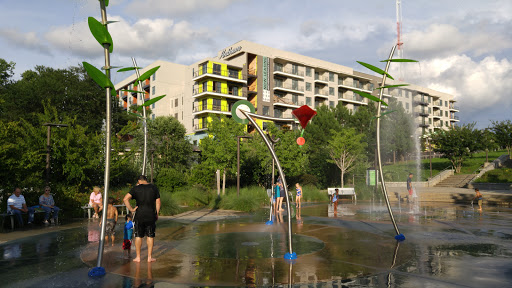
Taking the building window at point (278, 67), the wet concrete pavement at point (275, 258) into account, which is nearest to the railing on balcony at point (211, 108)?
the building window at point (278, 67)

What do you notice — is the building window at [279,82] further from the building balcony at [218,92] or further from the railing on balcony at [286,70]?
the building balcony at [218,92]

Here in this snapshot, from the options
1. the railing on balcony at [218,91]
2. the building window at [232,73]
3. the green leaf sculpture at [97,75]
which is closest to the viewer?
the green leaf sculpture at [97,75]

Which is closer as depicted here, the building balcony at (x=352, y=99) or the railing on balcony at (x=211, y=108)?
the railing on balcony at (x=211, y=108)

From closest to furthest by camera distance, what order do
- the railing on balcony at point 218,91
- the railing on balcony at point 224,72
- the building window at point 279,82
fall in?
the railing on balcony at point 224,72 < the railing on balcony at point 218,91 < the building window at point 279,82

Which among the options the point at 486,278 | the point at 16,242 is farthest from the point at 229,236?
the point at 486,278

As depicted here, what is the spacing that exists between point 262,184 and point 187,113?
25.6m

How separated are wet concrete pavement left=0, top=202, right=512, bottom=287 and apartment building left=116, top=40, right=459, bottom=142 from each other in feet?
118

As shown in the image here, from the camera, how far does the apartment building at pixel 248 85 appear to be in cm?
5169

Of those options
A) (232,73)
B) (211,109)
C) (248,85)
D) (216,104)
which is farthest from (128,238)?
(248,85)

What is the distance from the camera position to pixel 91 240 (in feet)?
31.4

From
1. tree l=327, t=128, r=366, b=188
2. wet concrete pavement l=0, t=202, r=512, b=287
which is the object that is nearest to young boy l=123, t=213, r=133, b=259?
wet concrete pavement l=0, t=202, r=512, b=287

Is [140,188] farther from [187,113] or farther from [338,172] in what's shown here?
[187,113]

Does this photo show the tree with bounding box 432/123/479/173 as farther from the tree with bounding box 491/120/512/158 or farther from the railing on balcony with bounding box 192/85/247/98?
the railing on balcony with bounding box 192/85/247/98

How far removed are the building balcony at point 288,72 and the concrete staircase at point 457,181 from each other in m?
29.0
